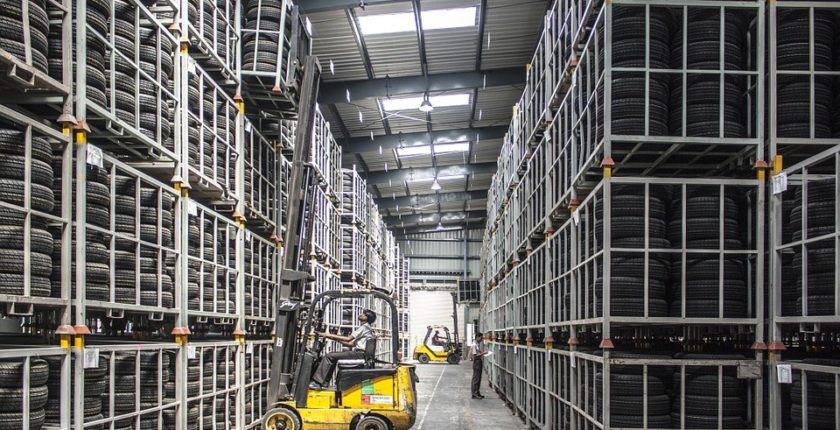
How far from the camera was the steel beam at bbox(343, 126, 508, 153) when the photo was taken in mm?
27800

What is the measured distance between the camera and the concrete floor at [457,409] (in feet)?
52.5

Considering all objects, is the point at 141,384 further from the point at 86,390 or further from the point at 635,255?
the point at 635,255

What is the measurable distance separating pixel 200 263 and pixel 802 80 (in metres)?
7.14

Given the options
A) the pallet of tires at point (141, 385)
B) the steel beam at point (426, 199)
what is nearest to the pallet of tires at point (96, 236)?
the pallet of tires at point (141, 385)

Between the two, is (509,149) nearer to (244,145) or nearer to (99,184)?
(244,145)

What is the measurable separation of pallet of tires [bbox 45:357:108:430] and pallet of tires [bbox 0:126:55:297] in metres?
0.74

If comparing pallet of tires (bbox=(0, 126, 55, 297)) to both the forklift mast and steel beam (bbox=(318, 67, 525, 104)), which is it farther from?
steel beam (bbox=(318, 67, 525, 104))

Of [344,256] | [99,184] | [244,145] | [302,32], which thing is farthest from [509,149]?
[99,184]

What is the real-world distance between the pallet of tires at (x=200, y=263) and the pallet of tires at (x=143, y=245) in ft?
1.75

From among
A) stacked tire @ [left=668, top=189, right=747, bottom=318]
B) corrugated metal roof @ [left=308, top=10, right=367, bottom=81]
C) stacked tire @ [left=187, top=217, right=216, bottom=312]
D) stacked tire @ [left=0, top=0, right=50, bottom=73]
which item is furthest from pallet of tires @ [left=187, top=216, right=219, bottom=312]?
corrugated metal roof @ [left=308, top=10, right=367, bottom=81]

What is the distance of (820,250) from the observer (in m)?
6.56

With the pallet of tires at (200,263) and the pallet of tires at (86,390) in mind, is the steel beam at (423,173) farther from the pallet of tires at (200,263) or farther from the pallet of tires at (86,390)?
the pallet of tires at (86,390)

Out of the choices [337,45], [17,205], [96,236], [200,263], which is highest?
[337,45]

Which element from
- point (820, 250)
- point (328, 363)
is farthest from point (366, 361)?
point (820, 250)
